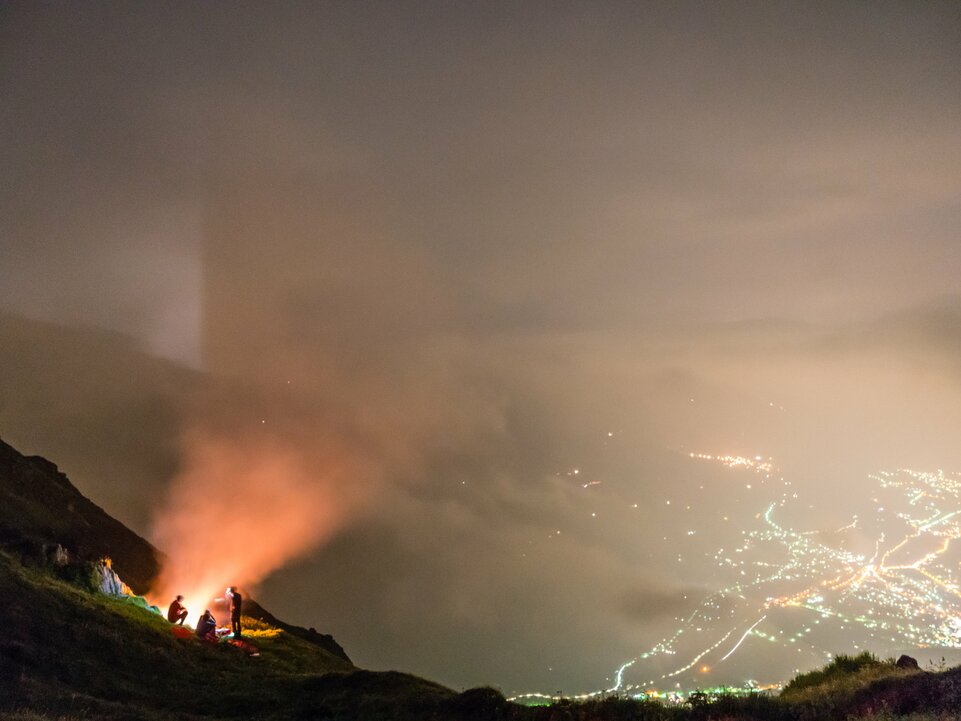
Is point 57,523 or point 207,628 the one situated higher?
point 57,523

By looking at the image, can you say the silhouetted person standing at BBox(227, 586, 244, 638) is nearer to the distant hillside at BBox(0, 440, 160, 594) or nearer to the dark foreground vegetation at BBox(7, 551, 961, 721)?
the dark foreground vegetation at BBox(7, 551, 961, 721)

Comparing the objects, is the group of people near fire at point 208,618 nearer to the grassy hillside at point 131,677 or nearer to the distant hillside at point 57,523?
the grassy hillside at point 131,677

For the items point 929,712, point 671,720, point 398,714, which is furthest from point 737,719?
point 398,714

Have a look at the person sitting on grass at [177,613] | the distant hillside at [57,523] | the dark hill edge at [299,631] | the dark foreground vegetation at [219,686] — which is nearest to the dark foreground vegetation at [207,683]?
the dark foreground vegetation at [219,686]

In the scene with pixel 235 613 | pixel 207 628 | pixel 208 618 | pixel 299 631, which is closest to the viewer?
pixel 207 628

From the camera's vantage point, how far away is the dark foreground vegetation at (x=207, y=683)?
20125mm

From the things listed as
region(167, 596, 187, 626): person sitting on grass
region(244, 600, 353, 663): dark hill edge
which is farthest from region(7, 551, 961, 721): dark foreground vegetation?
region(244, 600, 353, 663): dark hill edge

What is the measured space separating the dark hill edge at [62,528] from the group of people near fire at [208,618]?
604 centimetres

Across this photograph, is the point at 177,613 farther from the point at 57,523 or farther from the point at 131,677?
the point at 131,677

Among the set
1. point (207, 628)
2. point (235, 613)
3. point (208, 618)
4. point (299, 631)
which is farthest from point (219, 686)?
point (299, 631)

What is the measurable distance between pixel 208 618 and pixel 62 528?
1457 cm

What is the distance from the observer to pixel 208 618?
4353 cm

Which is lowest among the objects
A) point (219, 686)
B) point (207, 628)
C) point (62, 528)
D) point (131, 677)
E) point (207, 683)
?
point (219, 686)

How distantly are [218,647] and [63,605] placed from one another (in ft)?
34.9
